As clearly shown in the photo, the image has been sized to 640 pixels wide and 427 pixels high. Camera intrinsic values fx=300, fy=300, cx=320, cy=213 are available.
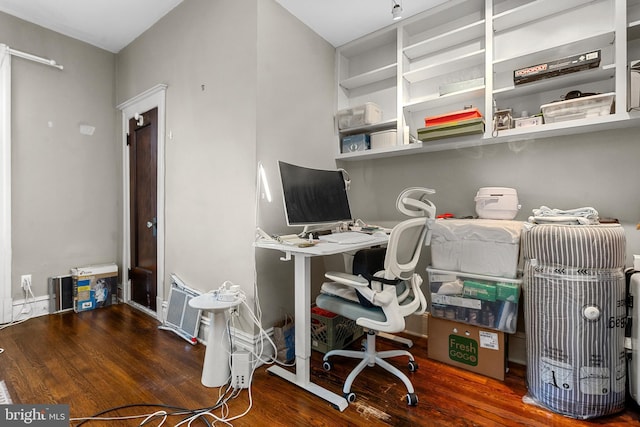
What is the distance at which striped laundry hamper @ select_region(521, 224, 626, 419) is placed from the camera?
1.50m

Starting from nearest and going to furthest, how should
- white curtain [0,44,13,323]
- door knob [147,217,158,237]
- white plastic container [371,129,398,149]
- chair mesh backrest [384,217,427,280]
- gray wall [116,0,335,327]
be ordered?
chair mesh backrest [384,217,427,280] → gray wall [116,0,335,327] → white plastic container [371,129,398,149] → white curtain [0,44,13,323] → door knob [147,217,158,237]

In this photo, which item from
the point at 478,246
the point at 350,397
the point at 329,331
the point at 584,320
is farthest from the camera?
the point at 329,331

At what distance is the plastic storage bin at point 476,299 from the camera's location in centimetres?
184

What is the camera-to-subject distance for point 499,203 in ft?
6.72

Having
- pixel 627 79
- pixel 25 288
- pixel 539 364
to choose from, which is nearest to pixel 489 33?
pixel 627 79

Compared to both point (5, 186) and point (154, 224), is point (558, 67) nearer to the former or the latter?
point (154, 224)

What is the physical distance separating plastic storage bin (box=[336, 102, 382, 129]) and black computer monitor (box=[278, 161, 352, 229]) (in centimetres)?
57

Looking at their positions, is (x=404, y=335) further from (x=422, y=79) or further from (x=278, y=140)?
(x=422, y=79)

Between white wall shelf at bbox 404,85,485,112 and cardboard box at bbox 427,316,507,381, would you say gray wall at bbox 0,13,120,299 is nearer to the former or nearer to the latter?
white wall shelf at bbox 404,85,485,112

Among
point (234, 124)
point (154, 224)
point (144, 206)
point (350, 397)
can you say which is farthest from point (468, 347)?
point (144, 206)

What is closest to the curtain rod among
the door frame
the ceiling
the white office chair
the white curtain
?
the white curtain

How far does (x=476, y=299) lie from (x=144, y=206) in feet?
10.1

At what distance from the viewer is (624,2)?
65.7 inches

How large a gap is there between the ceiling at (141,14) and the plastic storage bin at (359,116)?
2.17 feet
